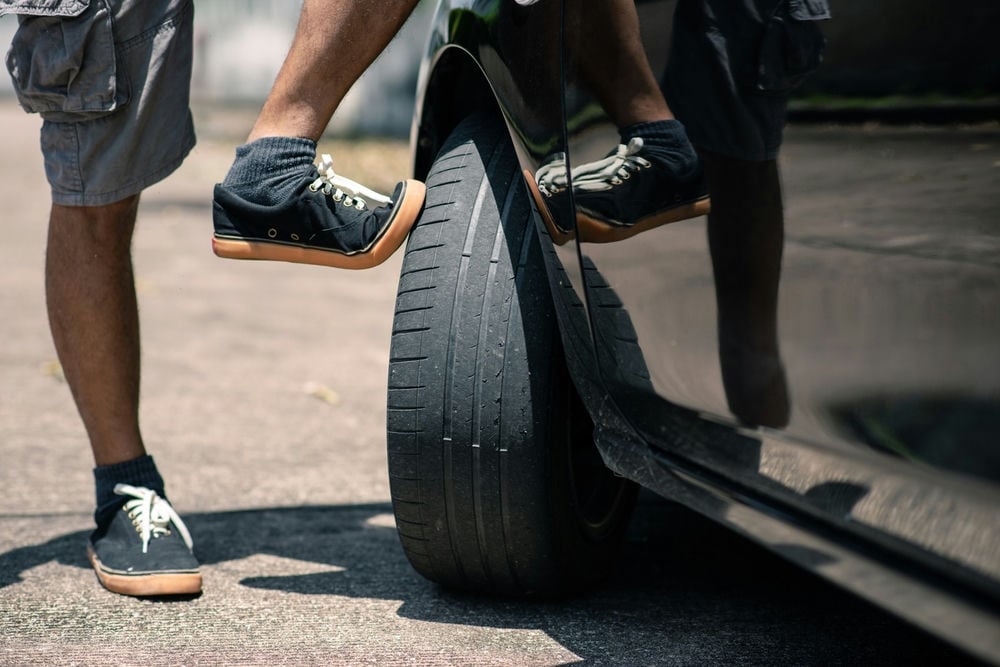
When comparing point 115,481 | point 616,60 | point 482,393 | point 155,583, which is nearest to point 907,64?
point 616,60

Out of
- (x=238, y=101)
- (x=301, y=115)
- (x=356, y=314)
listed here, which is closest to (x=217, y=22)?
(x=238, y=101)

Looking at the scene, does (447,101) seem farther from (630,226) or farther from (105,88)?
(630,226)

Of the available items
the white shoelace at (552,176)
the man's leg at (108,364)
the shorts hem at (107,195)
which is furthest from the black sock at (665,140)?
the man's leg at (108,364)

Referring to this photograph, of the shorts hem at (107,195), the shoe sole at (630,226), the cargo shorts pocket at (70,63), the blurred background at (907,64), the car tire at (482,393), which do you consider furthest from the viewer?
the shorts hem at (107,195)

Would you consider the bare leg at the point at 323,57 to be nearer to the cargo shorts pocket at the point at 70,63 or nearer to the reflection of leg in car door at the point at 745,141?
the cargo shorts pocket at the point at 70,63

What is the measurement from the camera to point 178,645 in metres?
1.88

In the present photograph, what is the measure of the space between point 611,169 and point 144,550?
1.21 metres

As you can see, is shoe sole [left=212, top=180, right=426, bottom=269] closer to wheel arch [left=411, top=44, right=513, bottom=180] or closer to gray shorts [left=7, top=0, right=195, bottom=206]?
wheel arch [left=411, top=44, right=513, bottom=180]

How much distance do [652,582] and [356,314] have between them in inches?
115

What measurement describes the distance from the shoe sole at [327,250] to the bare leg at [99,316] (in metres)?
0.45

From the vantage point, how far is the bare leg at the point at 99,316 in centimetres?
223

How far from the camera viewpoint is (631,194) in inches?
59.8

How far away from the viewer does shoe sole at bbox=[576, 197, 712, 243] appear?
4.61ft

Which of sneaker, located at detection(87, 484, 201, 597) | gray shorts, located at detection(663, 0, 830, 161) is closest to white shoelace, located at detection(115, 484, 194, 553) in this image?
sneaker, located at detection(87, 484, 201, 597)
